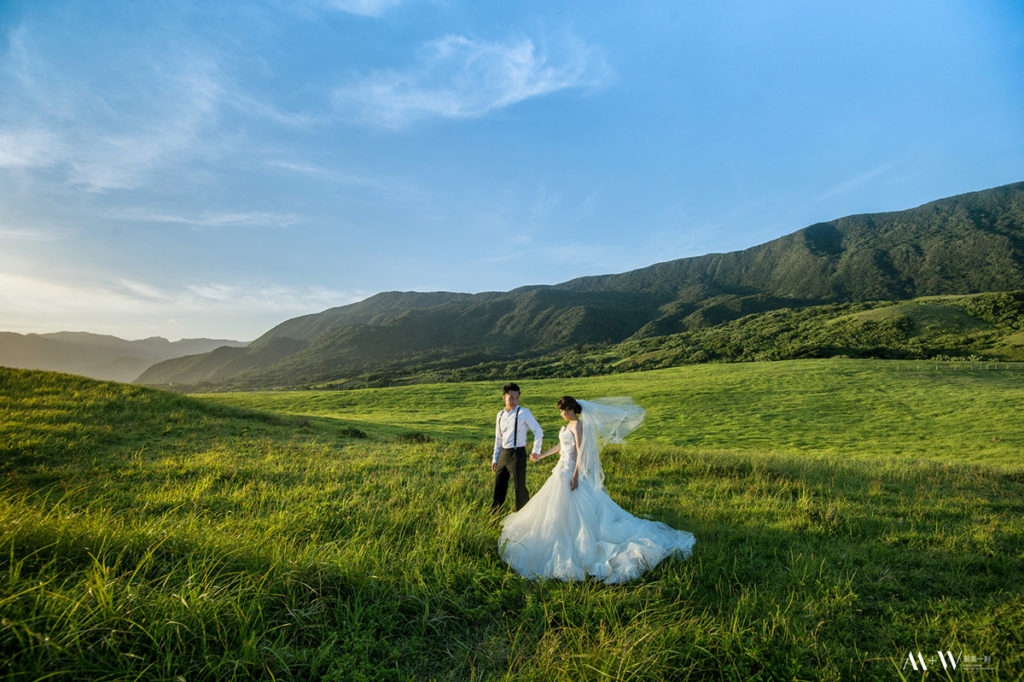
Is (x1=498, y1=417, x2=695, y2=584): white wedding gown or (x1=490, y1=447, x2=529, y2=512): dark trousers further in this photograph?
(x1=490, y1=447, x2=529, y2=512): dark trousers

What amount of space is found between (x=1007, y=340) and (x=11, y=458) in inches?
4291

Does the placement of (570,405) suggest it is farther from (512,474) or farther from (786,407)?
(786,407)

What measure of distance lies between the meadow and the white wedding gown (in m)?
0.34

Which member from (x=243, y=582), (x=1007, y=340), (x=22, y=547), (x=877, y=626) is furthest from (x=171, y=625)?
(x=1007, y=340)

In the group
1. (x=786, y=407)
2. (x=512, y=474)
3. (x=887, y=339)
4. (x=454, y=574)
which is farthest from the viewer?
(x=887, y=339)

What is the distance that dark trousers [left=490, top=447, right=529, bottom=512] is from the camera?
902 centimetres

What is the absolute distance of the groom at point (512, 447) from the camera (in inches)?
352

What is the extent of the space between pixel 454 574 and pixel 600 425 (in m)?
4.49

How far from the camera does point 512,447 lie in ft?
29.9

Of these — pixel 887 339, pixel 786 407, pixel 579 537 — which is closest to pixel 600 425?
pixel 579 537
